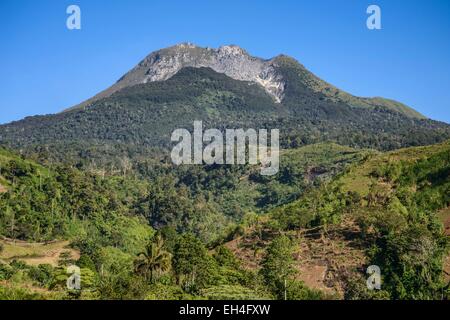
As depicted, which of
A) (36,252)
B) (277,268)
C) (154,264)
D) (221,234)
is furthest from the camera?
(221,234)

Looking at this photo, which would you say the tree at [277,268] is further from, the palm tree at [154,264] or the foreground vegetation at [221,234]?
the palm tree at [154,264]

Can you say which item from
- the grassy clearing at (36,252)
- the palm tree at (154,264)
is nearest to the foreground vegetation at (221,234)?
the palm tree at (154,264)

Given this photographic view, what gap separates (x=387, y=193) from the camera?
245ft

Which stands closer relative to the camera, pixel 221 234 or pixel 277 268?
pixel 277 268

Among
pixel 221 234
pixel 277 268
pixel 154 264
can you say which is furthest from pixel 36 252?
pixel 277 268

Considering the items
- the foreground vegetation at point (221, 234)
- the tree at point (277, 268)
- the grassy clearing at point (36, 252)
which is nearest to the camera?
the tree at point (277, 268)

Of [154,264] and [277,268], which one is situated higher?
[154,264]

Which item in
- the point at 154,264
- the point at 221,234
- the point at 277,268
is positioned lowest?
the point at 277,268

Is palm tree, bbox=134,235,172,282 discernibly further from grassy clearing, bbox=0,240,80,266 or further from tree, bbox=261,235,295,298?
grassy clearing, bbox=0,240,80,266

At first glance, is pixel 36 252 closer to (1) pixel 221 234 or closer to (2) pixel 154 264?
(1) pixel 221 234

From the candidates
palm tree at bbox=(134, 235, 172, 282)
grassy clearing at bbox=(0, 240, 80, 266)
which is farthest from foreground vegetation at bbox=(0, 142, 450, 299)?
grassy clearing at bbox=(0, 240, 80, 266)

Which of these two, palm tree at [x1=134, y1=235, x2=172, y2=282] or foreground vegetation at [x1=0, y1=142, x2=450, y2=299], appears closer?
foreground vegetation at [x1=0, y1=142, x2=450, y2=299]
